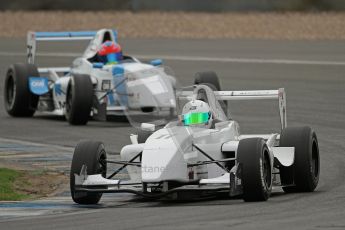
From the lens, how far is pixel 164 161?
14.5 metres

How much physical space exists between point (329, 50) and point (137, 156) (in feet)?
80.1

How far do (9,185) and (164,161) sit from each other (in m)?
3.28

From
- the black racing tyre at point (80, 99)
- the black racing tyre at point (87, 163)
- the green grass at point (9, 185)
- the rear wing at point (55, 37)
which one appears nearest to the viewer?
the black racing tyre at point (87, 163)

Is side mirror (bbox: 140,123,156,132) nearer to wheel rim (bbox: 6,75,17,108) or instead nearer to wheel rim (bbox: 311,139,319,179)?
wheel rim (bbox: 311,139,319,179)

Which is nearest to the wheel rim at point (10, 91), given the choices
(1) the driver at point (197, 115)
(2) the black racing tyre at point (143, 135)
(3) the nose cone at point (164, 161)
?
(2) the black racing tyre at point (143, 135)

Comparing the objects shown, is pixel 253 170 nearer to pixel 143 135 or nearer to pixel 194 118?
pixel 194 118

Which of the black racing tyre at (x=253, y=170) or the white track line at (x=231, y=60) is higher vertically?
the white track line at (x=231, y=60)

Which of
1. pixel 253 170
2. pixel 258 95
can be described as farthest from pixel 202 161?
pixel 258 95

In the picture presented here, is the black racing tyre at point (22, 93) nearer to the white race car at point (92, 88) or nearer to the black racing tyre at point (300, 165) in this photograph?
the white race car at point (92, 88)

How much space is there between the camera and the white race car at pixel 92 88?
969 inches

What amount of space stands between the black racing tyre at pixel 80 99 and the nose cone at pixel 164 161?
9921mm

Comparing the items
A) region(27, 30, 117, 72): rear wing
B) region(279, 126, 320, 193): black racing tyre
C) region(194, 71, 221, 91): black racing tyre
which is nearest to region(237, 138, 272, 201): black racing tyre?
region(279, 126, 320, 193): black racing tyre

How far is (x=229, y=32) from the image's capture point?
44812mm

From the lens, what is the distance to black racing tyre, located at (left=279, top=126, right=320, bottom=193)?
1550 centimetres
